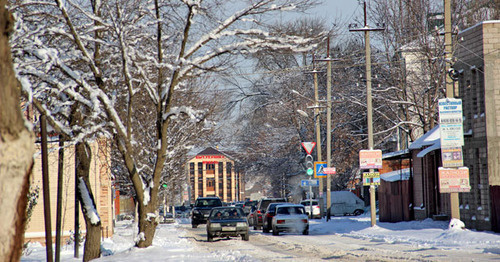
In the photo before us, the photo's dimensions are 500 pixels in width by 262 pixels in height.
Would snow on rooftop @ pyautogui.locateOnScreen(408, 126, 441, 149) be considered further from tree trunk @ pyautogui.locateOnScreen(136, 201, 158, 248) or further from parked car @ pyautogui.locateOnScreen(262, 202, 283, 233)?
tree trunk @ pyautogui.locateOnScreen(136, 201, 158, 248)

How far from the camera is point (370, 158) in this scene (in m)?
29.1

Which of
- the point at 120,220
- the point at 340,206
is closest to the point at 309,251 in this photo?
the point at 340,206

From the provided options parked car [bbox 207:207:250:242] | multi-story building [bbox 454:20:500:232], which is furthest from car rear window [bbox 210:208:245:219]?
multi-story building [bbox 454:20:500:232]

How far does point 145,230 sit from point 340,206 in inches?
Result: 1460

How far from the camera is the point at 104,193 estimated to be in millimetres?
33594

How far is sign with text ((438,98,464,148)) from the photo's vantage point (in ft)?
70.7

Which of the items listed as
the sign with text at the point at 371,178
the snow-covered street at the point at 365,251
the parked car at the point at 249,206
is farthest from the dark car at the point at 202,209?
the snow-covered street at the point at 365,251

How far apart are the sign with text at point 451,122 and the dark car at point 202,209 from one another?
23.5 metres

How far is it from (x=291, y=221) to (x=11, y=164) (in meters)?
26.9

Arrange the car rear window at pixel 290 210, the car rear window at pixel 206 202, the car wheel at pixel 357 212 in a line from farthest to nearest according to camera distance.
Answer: the car wheel at pixel 357 212 < the car rear window at pixel 206 202 < the car rear window at pixel 290 210

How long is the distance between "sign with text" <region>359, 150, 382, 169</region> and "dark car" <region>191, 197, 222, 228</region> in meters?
16.0

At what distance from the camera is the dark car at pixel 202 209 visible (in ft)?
141

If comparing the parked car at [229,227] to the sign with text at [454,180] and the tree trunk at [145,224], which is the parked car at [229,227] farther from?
the tree trunk at [145,224]

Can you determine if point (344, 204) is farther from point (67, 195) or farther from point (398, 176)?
point (67, 195)
